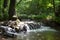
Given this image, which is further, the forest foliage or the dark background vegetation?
the forest foliage

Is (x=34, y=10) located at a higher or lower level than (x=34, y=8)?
lower

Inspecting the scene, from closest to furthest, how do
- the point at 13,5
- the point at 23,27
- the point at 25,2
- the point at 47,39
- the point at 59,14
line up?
1. the point at 47,39
2. the point at 23,27
3. the point at 13,5
4. the point at 59,14
5. the point at 25,2

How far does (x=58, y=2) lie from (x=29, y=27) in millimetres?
7634

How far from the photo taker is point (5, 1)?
88.6ft

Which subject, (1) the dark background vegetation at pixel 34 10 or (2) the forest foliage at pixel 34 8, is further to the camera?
(2) the forest foliage at pixel 34 8

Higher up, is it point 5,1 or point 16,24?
point 5,1

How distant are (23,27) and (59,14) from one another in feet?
28.0

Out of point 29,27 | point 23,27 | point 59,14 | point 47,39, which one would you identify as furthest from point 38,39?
point 59,14

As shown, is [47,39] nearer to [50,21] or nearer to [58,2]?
[50,21]

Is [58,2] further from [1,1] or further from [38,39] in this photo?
[38,39]

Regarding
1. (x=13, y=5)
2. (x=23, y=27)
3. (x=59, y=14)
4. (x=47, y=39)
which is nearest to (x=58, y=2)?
(x=59, y=14)

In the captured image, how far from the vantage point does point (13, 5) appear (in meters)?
23.5

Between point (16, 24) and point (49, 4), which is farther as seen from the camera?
point (49, 4)

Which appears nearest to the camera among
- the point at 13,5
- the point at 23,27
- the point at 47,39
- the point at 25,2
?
the point at 47,39
